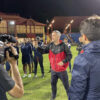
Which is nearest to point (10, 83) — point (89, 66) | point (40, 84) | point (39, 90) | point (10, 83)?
point (10, 83)

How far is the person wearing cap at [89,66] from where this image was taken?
5.88ft

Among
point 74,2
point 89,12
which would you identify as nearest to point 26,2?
point 74,2

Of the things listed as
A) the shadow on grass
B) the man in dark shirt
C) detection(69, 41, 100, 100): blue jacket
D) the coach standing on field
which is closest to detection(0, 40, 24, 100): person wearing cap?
the man in dark shirt

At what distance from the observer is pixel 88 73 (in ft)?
5.95

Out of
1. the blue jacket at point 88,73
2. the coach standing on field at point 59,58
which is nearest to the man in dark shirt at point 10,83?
the blue jacket at point 88,73

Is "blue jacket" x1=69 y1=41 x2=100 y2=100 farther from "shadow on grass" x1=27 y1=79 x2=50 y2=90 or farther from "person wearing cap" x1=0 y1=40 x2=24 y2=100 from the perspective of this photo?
"shadow on grass" x1=27 y1=79 x2=50 y2=90

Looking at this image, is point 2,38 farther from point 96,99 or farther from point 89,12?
point 89,12

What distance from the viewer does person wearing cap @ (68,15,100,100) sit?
1792mm

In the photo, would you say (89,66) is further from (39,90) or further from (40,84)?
(40,84)

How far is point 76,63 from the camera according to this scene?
1837mm

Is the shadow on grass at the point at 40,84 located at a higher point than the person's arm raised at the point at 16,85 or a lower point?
lower

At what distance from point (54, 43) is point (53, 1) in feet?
242

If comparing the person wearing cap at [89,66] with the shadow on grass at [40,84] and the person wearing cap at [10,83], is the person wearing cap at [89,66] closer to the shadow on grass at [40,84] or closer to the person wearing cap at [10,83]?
the person wearing cap at [10,83]

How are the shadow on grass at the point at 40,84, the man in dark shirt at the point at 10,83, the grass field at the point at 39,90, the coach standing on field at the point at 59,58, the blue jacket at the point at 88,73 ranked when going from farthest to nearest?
the shadow on grass at the point at 40,84 < the grass field at the point at 39,90 < the coach standing on field at the point at 59,58 < the blue jacket at the point at 88,73 < the man in dark shirt at the point at 10,83
